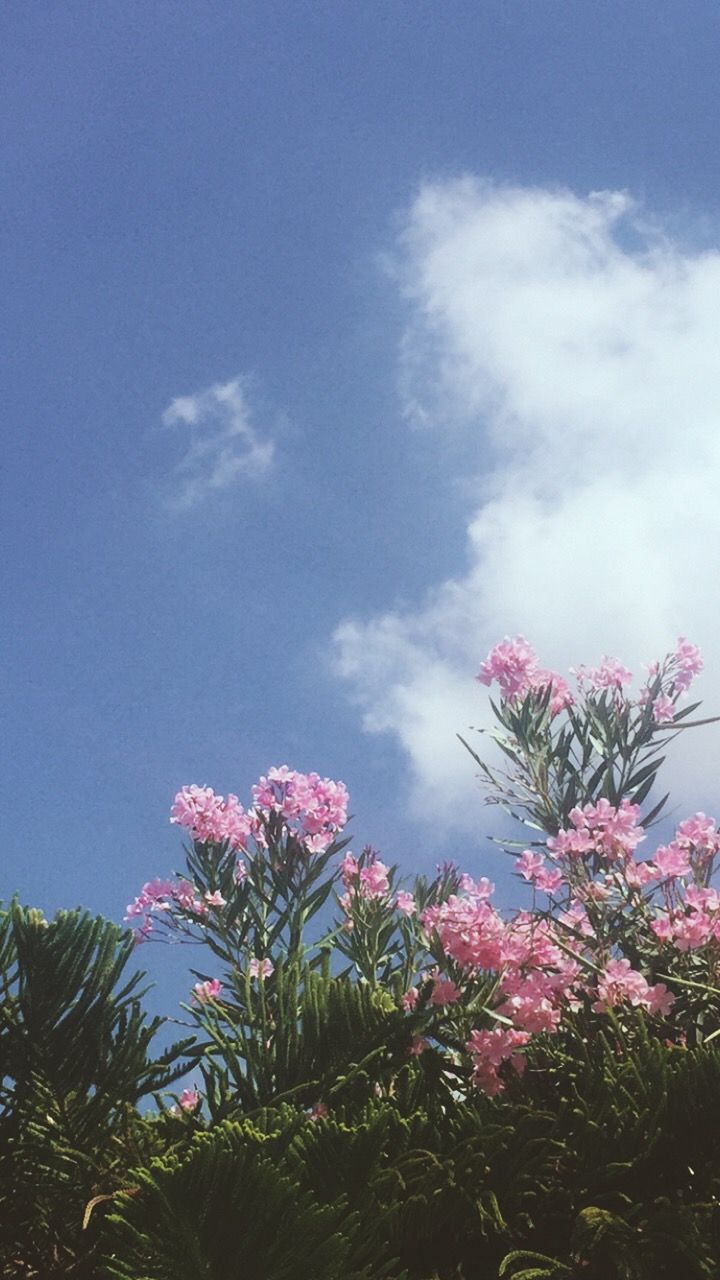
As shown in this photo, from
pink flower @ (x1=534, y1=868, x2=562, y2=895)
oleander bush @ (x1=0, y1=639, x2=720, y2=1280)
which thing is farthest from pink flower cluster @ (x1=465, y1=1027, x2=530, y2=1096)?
pink flower @ (x1=534, y1=868, x2=562, y2=895)

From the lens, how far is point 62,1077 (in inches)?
105

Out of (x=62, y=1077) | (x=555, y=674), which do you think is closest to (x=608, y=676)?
(x=555, y=674)

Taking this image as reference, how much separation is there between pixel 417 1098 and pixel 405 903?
1678 millimetres

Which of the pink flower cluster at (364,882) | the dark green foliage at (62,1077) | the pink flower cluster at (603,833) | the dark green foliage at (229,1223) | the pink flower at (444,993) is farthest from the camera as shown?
the pink flower cluster at (364,882)

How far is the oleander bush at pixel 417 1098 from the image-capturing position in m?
2.05

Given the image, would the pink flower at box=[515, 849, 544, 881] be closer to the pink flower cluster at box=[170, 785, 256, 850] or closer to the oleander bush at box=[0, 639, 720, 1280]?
the oleander bush at box=[0, 639, 720, 1280]

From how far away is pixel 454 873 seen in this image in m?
4.51

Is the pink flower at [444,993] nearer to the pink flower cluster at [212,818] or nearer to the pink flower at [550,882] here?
the pink flower at [550,882]

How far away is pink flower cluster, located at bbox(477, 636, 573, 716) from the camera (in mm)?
4395

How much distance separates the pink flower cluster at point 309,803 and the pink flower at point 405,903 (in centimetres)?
33

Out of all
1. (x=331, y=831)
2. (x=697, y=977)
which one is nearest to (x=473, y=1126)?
(x=697, y=977)

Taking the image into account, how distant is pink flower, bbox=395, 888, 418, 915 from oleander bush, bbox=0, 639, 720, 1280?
207mm

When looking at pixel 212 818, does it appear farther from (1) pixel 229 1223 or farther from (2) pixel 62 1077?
(1) pixel 229 1223

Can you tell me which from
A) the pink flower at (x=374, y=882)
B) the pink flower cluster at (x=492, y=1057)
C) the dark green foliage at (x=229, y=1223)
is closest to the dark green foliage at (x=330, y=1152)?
the dark green foliage at (x=229, y=1223)
